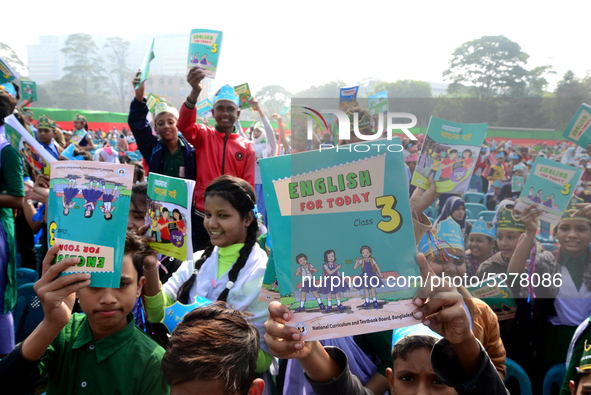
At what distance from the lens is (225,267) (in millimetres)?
2082

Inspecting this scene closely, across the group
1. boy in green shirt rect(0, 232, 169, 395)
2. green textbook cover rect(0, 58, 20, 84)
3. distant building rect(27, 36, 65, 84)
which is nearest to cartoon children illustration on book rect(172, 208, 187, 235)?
boy in green shirt rect(0, 232, 169, 395)

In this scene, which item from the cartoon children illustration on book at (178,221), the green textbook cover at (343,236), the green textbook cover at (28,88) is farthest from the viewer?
the green textbook cover at (28,88)

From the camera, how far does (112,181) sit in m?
1.25

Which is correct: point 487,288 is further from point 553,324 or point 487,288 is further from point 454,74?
point 454,74

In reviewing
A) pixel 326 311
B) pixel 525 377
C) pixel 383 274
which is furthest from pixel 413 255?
pixel 525 377

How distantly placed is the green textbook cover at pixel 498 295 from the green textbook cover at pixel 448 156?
1.15 m

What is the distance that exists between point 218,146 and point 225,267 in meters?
1.66

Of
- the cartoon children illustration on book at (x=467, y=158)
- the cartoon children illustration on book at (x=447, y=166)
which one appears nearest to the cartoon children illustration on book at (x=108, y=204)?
the cartoon children illustration on book at (x=447, y=166)

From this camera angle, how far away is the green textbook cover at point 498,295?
8.81 feet

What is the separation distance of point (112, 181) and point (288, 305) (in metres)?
0.70

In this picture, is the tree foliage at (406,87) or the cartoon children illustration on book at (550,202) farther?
the tree foliage at (406,87)

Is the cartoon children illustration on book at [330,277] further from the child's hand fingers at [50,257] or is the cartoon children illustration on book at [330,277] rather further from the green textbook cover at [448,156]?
the green textbook cover at [448,156]

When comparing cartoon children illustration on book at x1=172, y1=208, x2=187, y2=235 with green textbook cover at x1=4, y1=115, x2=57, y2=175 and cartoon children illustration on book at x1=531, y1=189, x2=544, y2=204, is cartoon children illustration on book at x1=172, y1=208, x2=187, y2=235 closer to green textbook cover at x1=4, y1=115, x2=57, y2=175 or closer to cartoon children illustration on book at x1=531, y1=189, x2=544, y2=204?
green textbook cover at x1=4, y1=115, x2=57, y2=175

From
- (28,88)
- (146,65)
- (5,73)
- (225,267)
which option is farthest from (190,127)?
(28,88)
